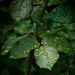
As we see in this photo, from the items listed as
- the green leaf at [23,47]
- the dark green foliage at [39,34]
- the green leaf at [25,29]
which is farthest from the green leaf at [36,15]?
the green leaf at [25,29]

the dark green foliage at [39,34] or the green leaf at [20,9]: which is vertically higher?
the green leaf at [20,9]

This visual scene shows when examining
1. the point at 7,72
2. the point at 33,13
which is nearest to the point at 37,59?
the point at 33,13

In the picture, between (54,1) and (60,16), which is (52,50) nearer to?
(60,16)

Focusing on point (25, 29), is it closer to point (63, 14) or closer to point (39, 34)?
point (39, 34)

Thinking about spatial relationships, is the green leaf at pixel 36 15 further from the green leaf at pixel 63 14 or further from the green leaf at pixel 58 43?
the green leaf at pixel 58 43

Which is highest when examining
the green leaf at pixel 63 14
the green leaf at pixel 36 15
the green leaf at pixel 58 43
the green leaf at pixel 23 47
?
the green leaf at pixel 36 15

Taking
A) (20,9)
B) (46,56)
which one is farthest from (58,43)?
(20,9)
